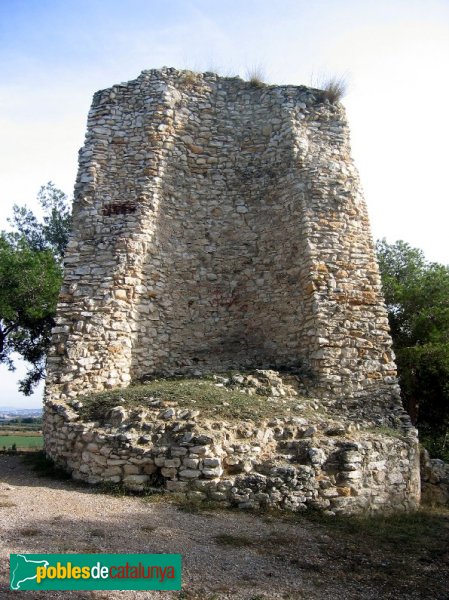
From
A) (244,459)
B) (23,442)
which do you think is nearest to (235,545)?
(244,459)

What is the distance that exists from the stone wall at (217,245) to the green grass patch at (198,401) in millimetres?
788

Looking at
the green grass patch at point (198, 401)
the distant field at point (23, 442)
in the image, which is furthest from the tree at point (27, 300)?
the green grass patch at point (198, 401)

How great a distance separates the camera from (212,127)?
12.4 metres

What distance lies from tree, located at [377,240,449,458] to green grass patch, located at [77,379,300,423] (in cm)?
713

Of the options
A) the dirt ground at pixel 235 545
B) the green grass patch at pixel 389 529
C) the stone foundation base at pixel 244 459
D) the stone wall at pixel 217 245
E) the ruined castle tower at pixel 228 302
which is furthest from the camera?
the stone wall at pixel 217 245

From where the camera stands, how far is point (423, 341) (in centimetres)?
1616

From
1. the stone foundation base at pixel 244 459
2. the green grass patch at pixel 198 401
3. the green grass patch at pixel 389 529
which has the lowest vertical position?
the green grass patch at pixel 389 529

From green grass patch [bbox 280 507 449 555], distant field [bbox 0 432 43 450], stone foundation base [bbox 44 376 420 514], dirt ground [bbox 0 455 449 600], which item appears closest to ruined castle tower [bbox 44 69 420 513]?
stone foundation base [bbox 44 376 420 514]

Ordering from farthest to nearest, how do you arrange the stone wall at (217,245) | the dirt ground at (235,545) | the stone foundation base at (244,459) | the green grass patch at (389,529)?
1. the stone wall at (217,245)
2. the stone foundation base at (244,459)
3. the green grass patch at (389,529)
4. the dirt ground at (235,545)

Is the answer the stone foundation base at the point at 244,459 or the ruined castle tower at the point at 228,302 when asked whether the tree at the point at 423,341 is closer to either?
the ruined castle tower at the point at 228,302

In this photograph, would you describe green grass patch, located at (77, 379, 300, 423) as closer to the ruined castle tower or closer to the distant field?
the ruined castle tower

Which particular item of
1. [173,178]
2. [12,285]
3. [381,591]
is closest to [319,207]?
[173,178]

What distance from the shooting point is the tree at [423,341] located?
15.1 metres

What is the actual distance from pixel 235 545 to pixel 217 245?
283 inches
